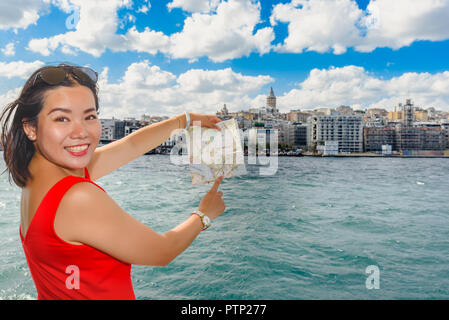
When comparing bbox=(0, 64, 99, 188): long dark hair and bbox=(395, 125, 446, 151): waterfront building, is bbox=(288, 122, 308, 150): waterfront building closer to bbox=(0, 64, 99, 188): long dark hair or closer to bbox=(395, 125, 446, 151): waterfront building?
bbox=(395, 125, 446, 151): waterfront building

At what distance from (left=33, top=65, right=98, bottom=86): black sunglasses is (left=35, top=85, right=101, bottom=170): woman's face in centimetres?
2

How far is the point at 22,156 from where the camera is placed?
1.97 feet

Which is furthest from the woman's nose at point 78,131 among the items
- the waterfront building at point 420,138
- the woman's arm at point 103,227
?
the waterfront building at point 420,138

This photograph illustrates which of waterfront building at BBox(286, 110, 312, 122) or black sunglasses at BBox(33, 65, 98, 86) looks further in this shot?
waterfront building at BBox(286, 110, 312, 122)

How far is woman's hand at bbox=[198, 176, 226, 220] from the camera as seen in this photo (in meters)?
0.73

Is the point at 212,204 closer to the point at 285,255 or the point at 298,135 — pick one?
the point at 285,255

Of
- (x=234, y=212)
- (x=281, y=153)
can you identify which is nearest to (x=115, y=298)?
(x=234, y=212)

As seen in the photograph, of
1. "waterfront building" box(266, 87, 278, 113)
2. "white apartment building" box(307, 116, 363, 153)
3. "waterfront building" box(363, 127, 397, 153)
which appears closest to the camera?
"white apartment building" box(307, 116, 363, 153)

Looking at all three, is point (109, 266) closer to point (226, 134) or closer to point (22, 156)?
point (22, 156)

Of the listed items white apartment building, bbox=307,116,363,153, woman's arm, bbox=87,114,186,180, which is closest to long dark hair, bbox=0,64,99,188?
woman's arm, bbox=87,114,186,180

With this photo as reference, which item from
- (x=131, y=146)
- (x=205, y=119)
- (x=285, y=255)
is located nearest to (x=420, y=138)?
(x=285, y=255)

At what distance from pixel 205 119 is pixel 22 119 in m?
0.44

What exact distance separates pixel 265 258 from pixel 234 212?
3077 mm

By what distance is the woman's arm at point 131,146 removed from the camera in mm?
870
